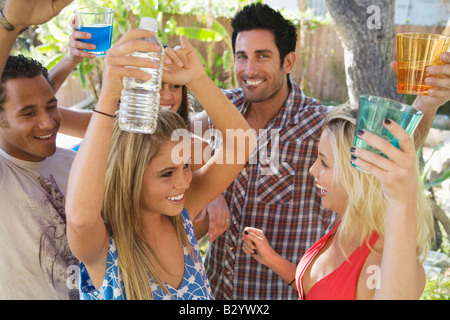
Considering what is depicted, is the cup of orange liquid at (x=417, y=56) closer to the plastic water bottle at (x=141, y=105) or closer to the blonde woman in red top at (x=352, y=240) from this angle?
the blonde woman in red top at (x=352, y=240)

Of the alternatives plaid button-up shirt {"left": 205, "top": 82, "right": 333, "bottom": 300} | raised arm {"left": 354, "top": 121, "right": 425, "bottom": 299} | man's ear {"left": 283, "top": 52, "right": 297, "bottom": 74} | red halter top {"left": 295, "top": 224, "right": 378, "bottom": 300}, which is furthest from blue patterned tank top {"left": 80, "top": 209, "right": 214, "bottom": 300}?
man's ear {"left": 283, "top": 52, "right": 297, "bottom": 74}

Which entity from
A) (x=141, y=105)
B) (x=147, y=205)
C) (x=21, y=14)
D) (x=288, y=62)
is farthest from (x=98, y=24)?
(x=288, y=62)

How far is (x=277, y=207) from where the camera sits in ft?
8.61

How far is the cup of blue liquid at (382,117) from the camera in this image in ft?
3.67

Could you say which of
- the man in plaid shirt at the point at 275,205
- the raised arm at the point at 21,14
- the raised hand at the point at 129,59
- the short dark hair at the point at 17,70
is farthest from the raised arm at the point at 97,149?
the man in plaid shirt at the point at 275,205

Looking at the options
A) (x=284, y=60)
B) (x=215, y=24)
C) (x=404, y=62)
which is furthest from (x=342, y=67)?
(x=404, y=62)

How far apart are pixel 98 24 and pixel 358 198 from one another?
1211mm

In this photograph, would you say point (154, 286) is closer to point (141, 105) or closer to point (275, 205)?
point (141, 105)

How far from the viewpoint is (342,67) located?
12148 millimetres

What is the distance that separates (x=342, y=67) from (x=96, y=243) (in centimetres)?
1166

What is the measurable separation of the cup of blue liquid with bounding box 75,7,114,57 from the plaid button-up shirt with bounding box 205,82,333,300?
954 mm

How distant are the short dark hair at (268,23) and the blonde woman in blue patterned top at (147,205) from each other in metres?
1.31

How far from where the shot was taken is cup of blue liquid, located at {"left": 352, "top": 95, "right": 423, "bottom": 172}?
1.12 metres
